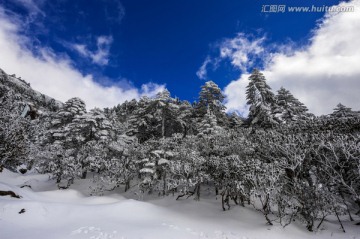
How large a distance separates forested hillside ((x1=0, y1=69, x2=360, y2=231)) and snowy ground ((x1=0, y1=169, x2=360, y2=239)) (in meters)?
1.15

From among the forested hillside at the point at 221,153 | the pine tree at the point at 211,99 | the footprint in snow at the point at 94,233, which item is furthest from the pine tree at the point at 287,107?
the footprint in snow at the point at 94,233

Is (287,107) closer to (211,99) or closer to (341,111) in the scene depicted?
(341,111)

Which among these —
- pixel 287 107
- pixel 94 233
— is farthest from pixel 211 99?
pixel 94 233

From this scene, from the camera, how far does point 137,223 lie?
46.5 feet

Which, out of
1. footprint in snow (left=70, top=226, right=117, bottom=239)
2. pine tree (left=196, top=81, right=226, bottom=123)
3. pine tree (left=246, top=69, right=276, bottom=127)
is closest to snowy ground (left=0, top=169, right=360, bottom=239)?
footprint in snow (left=70, top=226, right=117, bottom=239)

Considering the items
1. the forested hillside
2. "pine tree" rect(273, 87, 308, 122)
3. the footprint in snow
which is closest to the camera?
the footprint in snow

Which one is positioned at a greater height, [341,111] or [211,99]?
[211,99]

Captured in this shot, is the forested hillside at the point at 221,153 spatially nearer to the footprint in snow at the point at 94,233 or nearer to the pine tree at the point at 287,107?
the pine tree at the point at 287,107

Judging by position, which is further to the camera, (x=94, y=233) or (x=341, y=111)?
(x=341, y=111)

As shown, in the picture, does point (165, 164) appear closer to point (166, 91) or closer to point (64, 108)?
point (166, 91)

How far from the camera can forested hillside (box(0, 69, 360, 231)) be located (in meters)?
14.6

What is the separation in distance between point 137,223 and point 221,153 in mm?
10354

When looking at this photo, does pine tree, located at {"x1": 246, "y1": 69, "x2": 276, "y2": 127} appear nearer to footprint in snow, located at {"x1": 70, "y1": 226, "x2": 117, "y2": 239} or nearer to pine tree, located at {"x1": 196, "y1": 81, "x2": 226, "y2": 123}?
pine tree, located at {"x1": 196, "y1": 81, "x2": 226, "y2": 123}

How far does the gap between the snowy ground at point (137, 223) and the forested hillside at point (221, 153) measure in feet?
3.77
